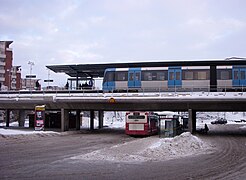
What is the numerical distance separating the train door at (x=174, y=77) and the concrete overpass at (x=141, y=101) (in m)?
2.97

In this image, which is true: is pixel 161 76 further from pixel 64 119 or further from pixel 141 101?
pixel 64 119

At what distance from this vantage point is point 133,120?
119 feet

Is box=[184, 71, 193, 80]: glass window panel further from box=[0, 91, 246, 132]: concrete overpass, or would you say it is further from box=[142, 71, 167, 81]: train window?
box=[0, 91, 246, 132]: concrete overpass

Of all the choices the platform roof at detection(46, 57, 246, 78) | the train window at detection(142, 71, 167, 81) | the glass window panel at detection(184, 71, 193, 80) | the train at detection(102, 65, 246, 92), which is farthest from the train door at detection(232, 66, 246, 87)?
the train window at detection(142, 71, 167, 81)

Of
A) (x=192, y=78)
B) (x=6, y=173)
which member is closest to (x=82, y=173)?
(x=6, y=173)

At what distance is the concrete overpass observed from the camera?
117 feet

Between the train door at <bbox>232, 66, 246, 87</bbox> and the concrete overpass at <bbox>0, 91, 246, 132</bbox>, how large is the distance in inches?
117

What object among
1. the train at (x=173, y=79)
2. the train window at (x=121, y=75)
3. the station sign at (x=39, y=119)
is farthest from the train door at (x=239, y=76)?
the station sign at (x=39, y=119)

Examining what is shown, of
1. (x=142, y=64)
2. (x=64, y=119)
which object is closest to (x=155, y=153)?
(x=64, y=119)

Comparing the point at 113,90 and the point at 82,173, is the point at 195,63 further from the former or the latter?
the point at 82,173

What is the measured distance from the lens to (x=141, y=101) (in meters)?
37.7

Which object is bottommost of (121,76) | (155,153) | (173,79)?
(155,153)

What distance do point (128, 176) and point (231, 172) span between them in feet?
14.2

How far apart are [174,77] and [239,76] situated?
24.9ft
